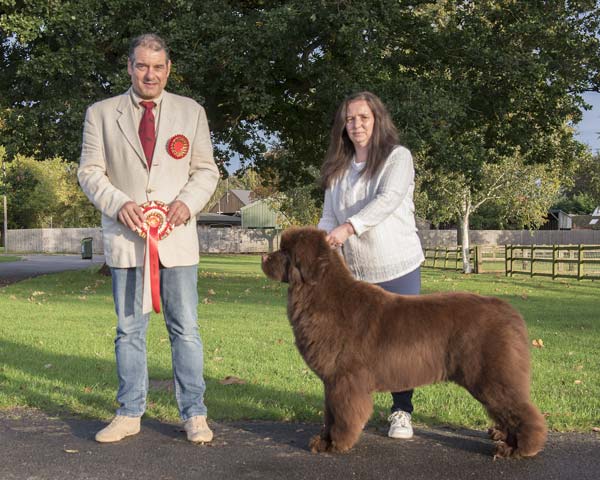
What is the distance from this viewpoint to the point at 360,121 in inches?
191

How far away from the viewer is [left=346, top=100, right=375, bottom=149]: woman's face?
15.9 feet

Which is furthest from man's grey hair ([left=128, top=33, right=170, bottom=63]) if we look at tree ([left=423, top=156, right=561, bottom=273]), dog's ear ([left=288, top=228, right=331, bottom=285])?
tree ([left=423, top=156, right=561, bottom=273])

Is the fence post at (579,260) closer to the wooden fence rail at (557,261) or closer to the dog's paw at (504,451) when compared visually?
the wooden fence rail at (557,261)

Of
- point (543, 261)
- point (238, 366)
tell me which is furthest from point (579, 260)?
point (238, 366)

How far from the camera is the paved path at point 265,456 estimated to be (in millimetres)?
4035

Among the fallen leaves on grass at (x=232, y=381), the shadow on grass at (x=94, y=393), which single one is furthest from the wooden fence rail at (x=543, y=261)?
the shadow on grass at (x=94, y=393)

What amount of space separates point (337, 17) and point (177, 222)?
11890 mm

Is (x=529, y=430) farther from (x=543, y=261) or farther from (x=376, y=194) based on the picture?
(x=543, y=261)

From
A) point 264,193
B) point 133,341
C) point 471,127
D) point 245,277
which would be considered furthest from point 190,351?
point 264,193

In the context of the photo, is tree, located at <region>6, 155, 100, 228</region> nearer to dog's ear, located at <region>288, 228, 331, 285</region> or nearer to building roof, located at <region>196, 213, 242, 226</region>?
building roof, located at <region>196, 213, 242, 226</region>

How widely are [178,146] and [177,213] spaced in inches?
21.0

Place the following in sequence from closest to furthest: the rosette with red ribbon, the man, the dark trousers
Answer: the rosette with red ribbon, the man, the dark trousers

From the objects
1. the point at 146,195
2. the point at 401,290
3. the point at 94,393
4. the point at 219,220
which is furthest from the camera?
the point at 219,220

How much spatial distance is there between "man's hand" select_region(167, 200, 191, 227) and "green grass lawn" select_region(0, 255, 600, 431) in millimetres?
1764
